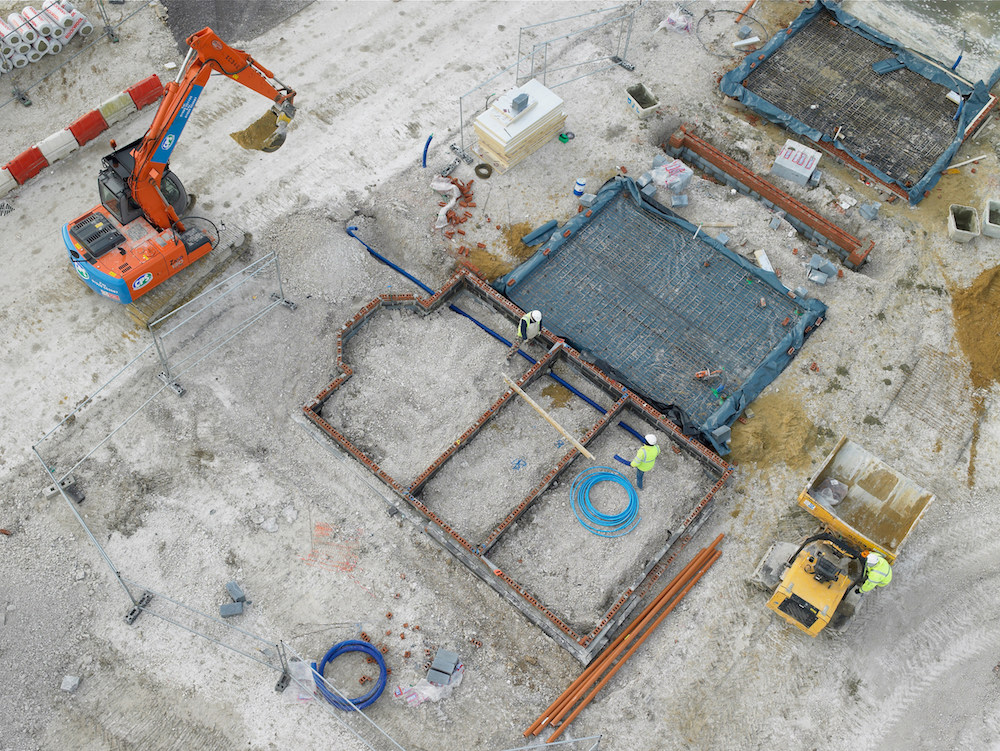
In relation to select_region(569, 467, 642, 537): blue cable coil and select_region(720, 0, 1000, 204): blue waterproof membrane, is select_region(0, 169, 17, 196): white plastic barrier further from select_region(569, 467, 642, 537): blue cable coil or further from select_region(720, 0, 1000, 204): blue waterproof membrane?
select_region(720, 0, 1000, 204): blue waterproof membrane

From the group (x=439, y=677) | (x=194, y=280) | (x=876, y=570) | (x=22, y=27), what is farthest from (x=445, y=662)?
(x=22, y=27)

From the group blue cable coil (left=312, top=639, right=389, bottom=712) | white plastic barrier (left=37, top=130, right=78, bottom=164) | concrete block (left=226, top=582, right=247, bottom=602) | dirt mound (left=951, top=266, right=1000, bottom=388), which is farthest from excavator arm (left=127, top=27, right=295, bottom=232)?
dirt mound (left=951, top=266, right=1000, bottom=388)

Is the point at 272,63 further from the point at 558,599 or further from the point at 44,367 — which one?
the point at 558,599

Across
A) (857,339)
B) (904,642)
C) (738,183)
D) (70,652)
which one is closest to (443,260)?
(738,183)

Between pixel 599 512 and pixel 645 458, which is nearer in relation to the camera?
pixel 645 458

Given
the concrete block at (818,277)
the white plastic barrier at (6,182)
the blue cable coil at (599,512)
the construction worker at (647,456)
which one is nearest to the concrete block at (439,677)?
the blue cable coil at (599,512)

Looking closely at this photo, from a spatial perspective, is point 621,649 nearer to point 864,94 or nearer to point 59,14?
point 864,94

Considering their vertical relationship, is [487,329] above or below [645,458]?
above
